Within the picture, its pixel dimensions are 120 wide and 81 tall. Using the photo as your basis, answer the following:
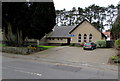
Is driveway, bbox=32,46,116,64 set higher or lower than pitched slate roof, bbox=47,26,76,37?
lower

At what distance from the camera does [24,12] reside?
20.3 meters

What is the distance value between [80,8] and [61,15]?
1339 centimetres

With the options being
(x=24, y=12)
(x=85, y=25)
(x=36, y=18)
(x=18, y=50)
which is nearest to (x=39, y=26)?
(x=36, y=18)

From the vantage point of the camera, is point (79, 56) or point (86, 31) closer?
point (79, 56)

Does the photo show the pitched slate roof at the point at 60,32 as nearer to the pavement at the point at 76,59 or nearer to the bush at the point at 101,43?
the bush at the point at 101,43

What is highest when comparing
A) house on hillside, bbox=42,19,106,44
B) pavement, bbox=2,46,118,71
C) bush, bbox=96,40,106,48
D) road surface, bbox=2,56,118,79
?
house on hillside, bbox=42,19,106,44

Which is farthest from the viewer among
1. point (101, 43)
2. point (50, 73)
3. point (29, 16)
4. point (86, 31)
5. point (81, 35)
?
point (81, 35)

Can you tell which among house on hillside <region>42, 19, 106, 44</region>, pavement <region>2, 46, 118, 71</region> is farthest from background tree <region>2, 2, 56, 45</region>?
house on hillside <region>42, 19, 106, 44</region>

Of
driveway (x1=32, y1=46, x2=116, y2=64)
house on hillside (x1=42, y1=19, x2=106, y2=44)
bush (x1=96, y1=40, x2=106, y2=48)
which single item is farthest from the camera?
house on hillside (x1=42, y1=19, x2=106, y2=44)

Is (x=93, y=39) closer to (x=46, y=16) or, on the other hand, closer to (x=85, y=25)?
(x=85, y=25)

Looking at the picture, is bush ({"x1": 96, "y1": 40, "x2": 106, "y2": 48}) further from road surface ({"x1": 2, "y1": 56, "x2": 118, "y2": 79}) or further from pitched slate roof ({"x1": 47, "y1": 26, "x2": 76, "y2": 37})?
road surface ({"x1": 2, "y1": 56, "x2": 118, "y2": 79})

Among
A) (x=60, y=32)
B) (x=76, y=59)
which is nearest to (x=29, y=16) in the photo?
(x=76, y=59)

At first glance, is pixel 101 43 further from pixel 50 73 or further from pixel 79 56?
pixel 50 73

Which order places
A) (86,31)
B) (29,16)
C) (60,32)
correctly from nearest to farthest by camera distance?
(29,16) < (86,31) < (60,32)
